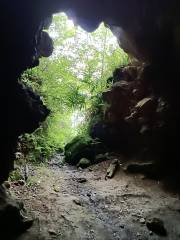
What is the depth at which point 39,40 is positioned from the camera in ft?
23.9

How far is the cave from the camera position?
6047 millimetres

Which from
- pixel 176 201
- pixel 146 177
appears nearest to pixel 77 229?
pixel 176 201

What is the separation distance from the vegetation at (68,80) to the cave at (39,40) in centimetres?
395

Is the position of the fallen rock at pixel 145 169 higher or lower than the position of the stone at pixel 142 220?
higher

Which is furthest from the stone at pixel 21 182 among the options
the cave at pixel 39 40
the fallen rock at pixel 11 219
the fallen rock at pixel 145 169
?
the fallen rock at pixel 145 169

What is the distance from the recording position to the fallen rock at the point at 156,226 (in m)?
6.77

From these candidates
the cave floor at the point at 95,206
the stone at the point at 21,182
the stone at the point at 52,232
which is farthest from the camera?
the stone at the point at 21,182

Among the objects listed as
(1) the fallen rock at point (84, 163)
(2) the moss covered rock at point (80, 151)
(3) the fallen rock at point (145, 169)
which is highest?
(2) the moss covered rock at point (80, 151)

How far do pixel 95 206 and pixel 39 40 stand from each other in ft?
15.7

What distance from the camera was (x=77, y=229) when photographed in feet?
21.7

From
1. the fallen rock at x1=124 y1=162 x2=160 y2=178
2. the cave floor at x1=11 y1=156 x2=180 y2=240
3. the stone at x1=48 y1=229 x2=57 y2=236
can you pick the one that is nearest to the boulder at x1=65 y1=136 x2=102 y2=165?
the cave floor at x1=11 y1=156 x2=180 y2=240

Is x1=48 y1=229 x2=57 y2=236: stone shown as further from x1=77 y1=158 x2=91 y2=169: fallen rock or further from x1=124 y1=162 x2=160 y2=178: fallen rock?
x1=77 y1=158 x2=91 y2=169: fallen rock

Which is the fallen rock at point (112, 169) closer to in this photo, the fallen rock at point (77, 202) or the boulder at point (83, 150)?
the boulder at point (83, 150)

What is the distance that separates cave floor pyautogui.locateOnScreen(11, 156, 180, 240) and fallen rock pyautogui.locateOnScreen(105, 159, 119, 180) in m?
0.19
